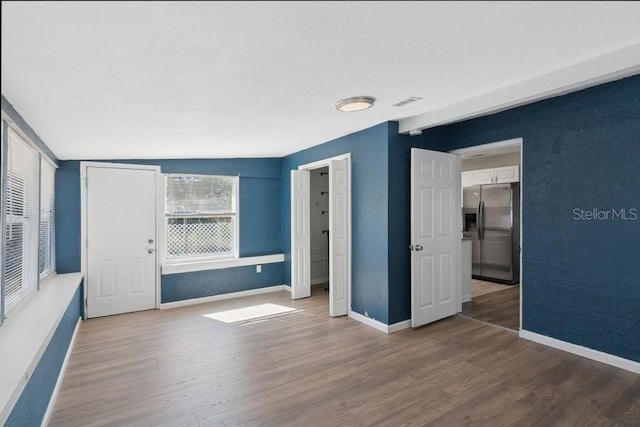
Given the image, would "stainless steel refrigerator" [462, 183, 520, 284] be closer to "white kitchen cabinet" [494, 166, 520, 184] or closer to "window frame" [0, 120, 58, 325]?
"white kitchen cabinet" [494, 166, 520, 184]

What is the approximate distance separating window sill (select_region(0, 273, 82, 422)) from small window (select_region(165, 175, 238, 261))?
1.71m

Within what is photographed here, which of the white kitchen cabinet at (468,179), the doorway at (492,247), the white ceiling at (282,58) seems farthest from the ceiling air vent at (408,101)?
the white kitchen cabinet at (468,179)

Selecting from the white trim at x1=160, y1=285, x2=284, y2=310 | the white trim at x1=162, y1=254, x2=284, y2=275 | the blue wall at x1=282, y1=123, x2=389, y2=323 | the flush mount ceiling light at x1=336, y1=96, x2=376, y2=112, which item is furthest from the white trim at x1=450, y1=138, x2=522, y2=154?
the white trim at x1=160, y1=285, x2=284, y2=310

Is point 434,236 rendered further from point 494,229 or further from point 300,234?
point 494,229

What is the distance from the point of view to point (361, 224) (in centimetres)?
404

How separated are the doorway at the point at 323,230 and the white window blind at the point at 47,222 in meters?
Result: 2.83

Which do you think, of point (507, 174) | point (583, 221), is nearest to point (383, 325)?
point (583, 221)

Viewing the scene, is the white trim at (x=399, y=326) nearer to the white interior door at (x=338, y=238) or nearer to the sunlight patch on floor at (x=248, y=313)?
the white interior door at (x=338, y=238)

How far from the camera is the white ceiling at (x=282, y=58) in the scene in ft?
4.87

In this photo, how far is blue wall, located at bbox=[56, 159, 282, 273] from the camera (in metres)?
4.24

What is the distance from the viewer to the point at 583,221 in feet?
9.87

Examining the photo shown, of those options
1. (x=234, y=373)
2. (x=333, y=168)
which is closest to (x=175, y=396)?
(x=234, y=373)

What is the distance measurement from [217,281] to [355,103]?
3449 millimetres

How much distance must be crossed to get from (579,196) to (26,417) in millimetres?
4160
